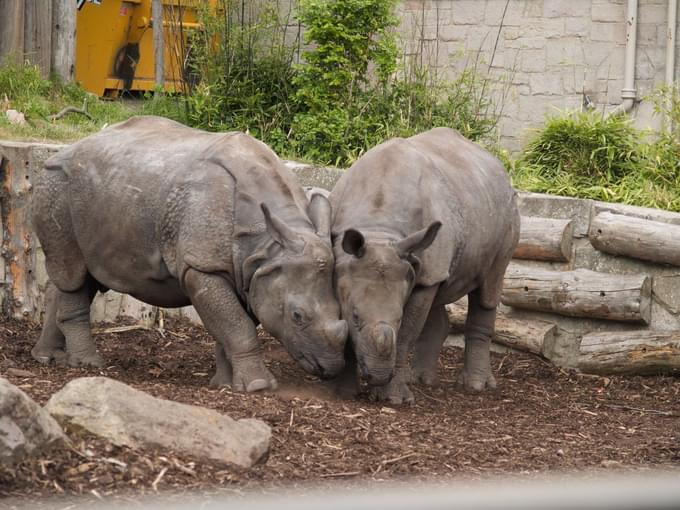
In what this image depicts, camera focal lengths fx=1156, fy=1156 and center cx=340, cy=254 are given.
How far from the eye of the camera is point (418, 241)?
6641 millimetres

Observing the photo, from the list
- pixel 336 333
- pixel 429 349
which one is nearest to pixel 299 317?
pixel 336 333

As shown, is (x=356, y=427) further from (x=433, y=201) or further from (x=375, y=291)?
(x=433, y=201)

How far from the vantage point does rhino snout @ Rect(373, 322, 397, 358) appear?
21.1 feet

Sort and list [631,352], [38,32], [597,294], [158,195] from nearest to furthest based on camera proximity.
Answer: [158,195]
[631,352]
[597,294]
[38,32]

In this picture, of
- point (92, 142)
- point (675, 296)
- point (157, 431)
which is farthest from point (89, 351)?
point (675, 296)

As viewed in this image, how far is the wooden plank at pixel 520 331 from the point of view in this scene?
30.1ft

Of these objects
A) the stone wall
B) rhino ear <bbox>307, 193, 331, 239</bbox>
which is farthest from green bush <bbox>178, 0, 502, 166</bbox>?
rhino ear <bbox>307, 193, 331, 239</bbox>

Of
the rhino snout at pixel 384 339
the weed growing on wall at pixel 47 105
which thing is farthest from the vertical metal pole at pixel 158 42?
the rhino snout at pixel 384 339

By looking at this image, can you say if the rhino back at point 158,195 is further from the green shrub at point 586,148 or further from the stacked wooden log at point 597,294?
the green shrub at point 586,148

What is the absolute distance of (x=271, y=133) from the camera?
11383mm

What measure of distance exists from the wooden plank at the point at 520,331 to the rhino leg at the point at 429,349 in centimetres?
107

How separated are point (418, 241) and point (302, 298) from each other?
744 millimetres

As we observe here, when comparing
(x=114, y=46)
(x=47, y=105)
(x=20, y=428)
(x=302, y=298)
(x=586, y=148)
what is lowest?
(x=20, y=428)

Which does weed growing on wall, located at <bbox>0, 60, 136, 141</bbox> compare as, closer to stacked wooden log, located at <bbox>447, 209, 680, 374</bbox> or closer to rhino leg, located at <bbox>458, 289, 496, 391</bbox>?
stacked wooden log, located at <bbox>447, 209, 680, 374</bbox>
